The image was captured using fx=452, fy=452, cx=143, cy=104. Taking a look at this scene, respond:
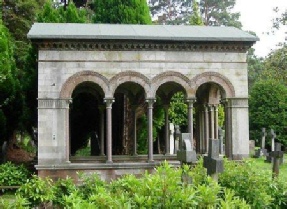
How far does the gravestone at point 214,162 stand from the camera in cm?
698

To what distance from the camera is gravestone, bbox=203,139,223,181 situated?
22.9 feet

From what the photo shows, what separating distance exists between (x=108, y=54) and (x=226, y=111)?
4.52 m

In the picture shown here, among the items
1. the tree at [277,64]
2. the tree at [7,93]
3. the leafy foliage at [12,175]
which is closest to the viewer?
Result: the leafy foliage at [12,175]

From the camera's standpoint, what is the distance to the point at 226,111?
1569 centimetres

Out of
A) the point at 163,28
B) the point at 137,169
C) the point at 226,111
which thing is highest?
the point at 163,28

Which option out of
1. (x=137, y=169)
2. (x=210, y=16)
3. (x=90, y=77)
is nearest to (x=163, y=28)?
(x=90, y=77)

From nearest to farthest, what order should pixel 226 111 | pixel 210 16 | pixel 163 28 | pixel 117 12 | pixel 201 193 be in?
pixel 201 193, pixel 226 111, pixel 163 28, pixel 117 12, pixel 210 16

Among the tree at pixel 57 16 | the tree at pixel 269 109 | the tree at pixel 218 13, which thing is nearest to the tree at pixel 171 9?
the tree at pixel 218 13

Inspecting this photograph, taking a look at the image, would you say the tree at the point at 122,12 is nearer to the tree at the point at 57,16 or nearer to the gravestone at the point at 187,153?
the tree at the point at 57,16

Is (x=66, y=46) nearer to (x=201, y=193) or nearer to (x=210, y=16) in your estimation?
(x=201, y=193)

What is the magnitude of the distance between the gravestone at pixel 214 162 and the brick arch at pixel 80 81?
7.97 meters

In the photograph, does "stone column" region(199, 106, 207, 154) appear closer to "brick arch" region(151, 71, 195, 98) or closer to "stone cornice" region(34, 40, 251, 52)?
"brick arch" region(151, 71, 195, 98)

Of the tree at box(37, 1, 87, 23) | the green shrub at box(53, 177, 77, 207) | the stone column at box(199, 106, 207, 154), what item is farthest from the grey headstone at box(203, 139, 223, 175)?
the tree at box(37, 1, 87, 23)

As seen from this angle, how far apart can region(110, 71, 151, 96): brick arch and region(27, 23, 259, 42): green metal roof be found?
1201 mm
